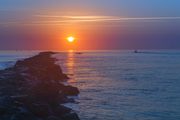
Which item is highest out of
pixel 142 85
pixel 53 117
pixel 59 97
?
pixel 142 85

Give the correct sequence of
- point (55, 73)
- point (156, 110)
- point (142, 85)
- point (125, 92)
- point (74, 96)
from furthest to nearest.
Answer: point (55, 73), point (142, 85), point (125, 92), point (74, 96), point (156, 110)

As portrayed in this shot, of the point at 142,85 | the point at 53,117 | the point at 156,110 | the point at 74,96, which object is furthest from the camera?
the point at 142,85

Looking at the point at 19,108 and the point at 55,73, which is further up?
the point at 55,73

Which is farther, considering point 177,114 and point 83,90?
point 83,90

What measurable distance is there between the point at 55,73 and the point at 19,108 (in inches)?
1153

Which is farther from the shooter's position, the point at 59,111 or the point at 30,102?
the point at 59,111

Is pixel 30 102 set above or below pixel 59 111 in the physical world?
above

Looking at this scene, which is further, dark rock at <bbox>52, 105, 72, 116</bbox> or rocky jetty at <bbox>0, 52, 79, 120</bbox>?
dark rock at <bbox>52, 105, 72, 116</bbox>

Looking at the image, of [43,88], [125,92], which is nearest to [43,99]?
[43,88]

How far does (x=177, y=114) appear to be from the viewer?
1056 inches

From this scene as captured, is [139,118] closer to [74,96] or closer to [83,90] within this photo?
[74,96]

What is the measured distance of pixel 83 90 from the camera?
40656 mm

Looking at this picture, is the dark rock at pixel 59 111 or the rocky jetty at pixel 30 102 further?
the dark rock at pixel 59 111

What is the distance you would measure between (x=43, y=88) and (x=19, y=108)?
879cm
